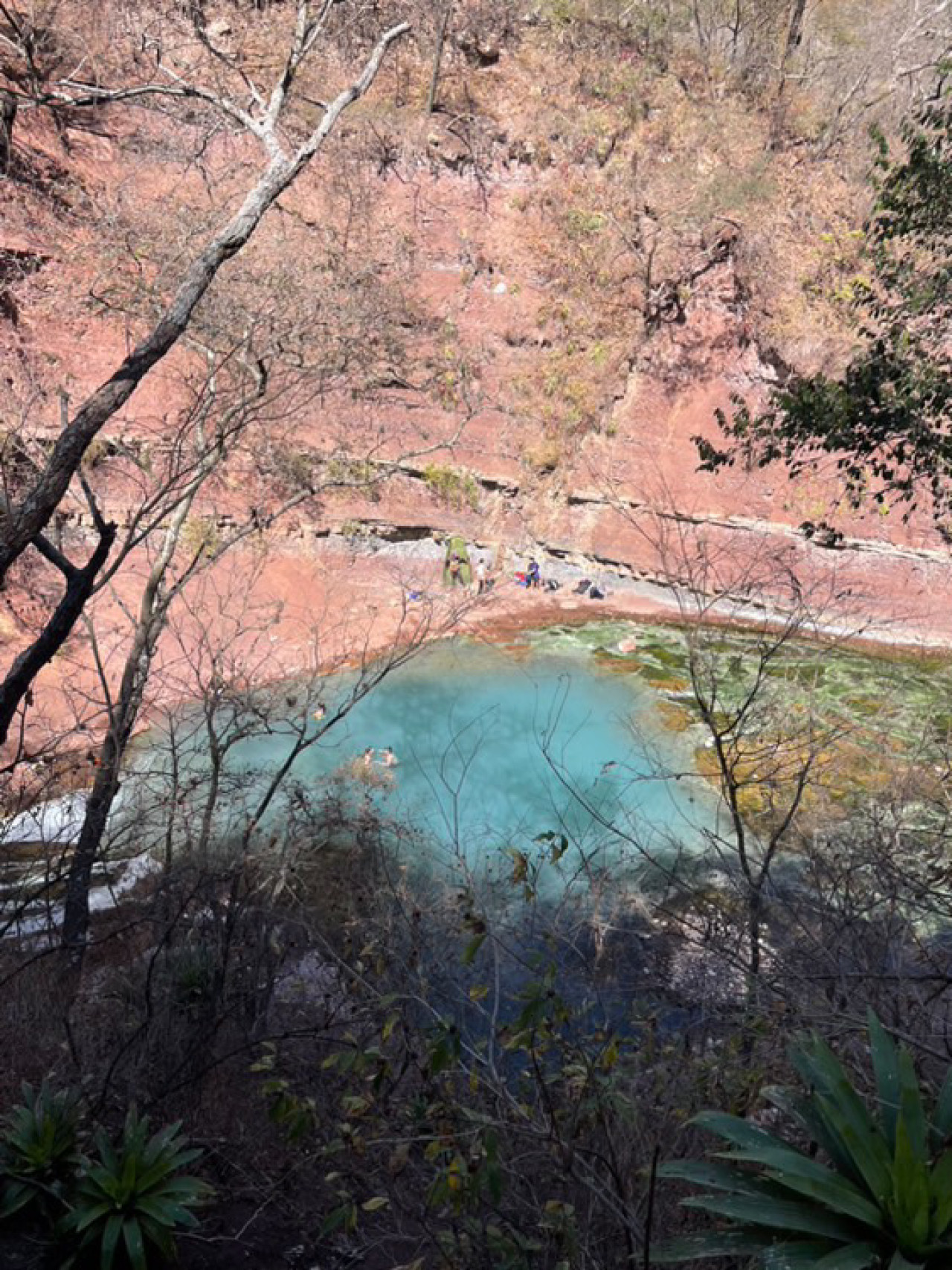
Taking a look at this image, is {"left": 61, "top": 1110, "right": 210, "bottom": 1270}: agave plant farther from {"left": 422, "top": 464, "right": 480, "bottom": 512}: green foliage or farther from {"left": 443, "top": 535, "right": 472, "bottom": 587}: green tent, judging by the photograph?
{"left": 422, "top": 464, "right": 480, "bottom": 512}: green foliage

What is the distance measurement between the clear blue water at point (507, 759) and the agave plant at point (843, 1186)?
650 centimetres

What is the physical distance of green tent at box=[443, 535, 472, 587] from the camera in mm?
18781

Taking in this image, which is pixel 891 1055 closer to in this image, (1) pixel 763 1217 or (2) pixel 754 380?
(1) pixel 763 1217

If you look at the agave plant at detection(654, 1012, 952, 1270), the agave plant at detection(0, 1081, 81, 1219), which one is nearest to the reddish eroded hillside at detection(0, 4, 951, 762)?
the agave plant at detection(0, 1081, 81, 1219)

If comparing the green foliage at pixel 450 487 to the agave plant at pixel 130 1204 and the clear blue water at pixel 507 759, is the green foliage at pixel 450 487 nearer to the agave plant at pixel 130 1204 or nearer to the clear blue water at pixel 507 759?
the clear blue water at pixel 507 759

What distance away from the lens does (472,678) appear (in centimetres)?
1509

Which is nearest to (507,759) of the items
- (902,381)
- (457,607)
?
(457,607)

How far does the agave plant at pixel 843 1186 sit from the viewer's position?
2158mm

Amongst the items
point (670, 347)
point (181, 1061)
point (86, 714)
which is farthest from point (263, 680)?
point (670, 347)

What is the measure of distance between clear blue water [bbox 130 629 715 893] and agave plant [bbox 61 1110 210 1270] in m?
5.01

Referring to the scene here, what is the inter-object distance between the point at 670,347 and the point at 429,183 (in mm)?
7350

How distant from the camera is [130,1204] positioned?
4.06 metres

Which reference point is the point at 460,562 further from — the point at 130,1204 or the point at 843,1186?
the point at 843,1186

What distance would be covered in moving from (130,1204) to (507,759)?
29.6 feet
